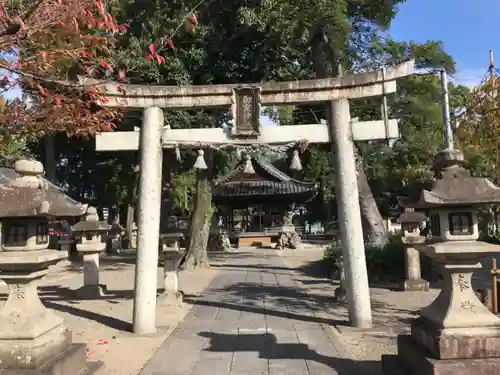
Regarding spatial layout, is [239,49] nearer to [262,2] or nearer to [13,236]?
[262,2]

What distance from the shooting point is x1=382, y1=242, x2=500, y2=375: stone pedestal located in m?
4.95

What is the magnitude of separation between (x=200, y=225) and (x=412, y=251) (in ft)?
29.4

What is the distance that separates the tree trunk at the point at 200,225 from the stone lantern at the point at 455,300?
13446 mm

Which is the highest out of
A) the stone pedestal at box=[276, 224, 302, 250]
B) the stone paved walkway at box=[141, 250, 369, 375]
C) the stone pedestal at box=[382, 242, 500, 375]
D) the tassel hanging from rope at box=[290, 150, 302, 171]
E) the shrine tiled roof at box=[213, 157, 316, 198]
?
the shrine tiled roof at box=[213, 157, 316, 198]

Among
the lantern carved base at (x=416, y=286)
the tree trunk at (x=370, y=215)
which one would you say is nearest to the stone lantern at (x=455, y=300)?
the lantern carved base at (x=416, y=286)

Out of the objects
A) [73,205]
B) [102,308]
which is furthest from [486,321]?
[102,308]

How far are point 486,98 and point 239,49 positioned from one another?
8.63 metres

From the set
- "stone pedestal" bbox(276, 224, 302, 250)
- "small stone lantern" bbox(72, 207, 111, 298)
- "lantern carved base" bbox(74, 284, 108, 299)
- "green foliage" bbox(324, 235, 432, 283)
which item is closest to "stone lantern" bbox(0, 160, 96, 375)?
"lantern carved base" bbox(74, 284, 108, 299)

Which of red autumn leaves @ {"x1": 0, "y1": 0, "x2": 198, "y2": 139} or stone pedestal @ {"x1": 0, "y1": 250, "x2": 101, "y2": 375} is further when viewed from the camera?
stone pedestal @ {"x1": 0, "y1": 250, "x2": 101, "y2": 375}

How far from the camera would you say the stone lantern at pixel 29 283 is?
5324mm

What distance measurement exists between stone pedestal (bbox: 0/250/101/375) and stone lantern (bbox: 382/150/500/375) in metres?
4.09

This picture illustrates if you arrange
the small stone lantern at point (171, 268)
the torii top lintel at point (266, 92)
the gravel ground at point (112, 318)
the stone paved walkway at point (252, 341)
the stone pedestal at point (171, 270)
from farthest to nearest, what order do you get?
the stone pedestal at point (171, 270), the small stone lantern at point (171, 268), the torii top lintel at point (266, 92), the gravel ground at point (112, 318), the stone paved walkway at point (252, 341)

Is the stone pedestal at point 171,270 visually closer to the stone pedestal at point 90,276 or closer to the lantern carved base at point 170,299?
the lantern carved base at point 170,299

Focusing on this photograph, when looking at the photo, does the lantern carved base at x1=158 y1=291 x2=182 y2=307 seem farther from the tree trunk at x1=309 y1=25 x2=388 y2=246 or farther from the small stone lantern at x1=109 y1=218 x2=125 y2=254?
the small stone lantern at x1=109 y1=218 x2=125 y2=254
